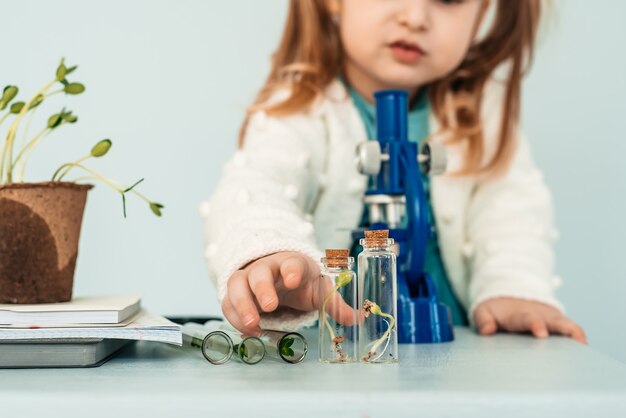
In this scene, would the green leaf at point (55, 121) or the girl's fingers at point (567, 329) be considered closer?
the green leaf at point (55, 121)

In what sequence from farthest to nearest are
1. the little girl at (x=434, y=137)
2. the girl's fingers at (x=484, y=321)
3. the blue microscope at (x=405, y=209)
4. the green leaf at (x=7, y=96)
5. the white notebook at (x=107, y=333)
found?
the little girl at (x=434, y=137), the girl's fingers at (x=484, y=321), the blue microscope at (x=405, y=209), the green leaf at (x=7, y=96), the white notebook at (x=107, y=333)

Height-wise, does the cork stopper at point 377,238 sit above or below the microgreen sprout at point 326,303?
above

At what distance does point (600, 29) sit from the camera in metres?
1.93

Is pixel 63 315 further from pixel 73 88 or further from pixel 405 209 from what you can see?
pixel 405 209

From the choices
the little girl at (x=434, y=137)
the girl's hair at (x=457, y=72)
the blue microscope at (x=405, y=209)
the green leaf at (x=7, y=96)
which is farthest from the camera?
the girl's hair at (x=457, y=72)

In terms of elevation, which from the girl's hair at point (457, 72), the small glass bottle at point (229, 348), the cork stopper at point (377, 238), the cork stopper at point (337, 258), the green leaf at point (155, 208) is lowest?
the small glass bottle at point (229, 348)

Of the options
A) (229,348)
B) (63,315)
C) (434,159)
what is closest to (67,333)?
(63,315)

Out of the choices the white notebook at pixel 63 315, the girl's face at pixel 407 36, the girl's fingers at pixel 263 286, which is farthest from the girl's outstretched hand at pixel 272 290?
the girl's face at pixel 407 36

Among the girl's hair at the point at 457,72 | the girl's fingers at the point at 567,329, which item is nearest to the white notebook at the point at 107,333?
the girl's fingers at the point at 567,329

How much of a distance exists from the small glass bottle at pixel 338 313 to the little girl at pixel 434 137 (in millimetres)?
306

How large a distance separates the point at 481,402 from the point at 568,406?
6cm

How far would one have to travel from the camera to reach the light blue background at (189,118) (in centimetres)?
189

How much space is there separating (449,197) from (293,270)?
669mm

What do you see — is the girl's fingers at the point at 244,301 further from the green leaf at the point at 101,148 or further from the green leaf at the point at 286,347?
the green leaf at the point at 101,148
